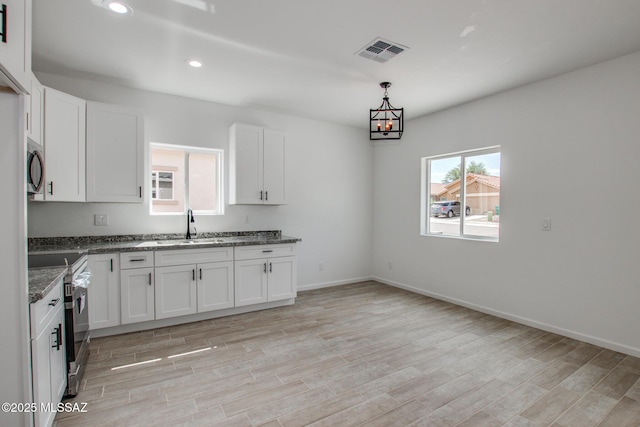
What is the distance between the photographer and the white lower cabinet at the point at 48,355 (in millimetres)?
1534

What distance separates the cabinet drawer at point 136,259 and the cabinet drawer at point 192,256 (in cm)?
8

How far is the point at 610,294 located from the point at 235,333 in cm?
373

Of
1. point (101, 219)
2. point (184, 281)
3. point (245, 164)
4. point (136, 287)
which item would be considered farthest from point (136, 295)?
point (245, 164)

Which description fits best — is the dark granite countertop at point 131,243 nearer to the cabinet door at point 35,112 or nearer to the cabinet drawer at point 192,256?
the cabinet drawer at point 192,256

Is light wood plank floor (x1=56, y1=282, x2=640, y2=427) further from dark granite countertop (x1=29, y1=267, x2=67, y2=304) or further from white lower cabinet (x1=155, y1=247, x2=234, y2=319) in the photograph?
dark granite countertop (x1=29, y1=267, x2=67, y2=304)

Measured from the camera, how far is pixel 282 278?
412 cm

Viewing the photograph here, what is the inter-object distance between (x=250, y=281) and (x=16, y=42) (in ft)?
9.93

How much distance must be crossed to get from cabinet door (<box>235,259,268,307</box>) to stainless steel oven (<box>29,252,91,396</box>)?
5.14 ft

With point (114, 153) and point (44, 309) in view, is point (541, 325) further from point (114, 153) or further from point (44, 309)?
point (114, 153)

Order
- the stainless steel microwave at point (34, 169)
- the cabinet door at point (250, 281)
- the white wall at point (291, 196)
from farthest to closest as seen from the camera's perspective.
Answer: the cabinet door at point (250, 281) → the white wall at point (291, 196) → the stainless steel microwave at point (34, 169)

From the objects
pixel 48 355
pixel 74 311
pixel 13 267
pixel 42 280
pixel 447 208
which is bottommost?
pixel 48 355

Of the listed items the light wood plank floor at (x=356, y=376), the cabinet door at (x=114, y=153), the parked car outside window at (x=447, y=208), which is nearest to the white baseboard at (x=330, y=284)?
the light wood plank floor at (x=356, y=376)

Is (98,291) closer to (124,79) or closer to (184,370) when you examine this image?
(184,370)

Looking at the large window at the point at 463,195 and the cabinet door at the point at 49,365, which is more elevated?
the large window at the point at 463,195
